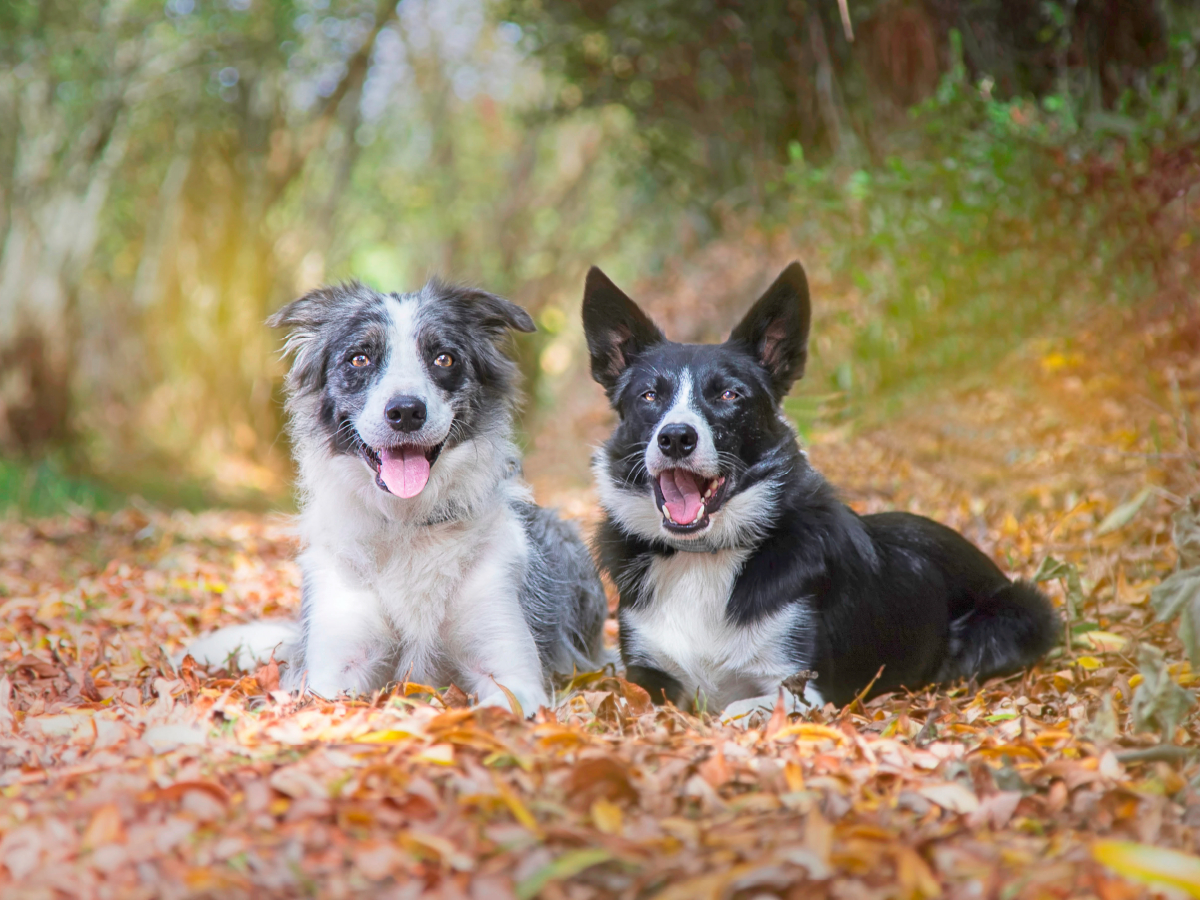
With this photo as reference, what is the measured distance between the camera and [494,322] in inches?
172

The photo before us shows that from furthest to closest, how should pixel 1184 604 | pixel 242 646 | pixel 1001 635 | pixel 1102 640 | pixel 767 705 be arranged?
pixel 242 646
pixel 1102 640
pixel 1001 635
pixel 767 705
pixel 1184 604

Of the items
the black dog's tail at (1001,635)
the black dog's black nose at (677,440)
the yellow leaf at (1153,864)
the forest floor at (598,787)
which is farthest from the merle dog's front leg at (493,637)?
the yellow leaf at (1153,864)

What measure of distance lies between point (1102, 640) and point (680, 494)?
79.3 inches

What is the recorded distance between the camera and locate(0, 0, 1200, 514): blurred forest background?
792cm

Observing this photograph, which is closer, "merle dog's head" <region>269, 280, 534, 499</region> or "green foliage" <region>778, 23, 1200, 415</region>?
"merle dog's head" <region>269, 280, 534, 499</region>

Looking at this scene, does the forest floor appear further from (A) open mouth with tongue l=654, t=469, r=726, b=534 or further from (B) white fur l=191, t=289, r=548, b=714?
(A) open mouth with tongue l=654, t=469, r=726, b=534

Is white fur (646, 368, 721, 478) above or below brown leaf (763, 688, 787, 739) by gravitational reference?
above

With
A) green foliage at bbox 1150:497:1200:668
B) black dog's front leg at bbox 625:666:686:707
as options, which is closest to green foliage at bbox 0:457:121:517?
black dog's front leg at bbox 625:666:686:707

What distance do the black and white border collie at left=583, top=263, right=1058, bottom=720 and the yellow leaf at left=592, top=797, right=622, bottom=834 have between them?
1203 mm

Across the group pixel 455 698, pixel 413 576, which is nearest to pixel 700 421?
pixel 413 576

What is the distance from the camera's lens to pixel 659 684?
396 cm

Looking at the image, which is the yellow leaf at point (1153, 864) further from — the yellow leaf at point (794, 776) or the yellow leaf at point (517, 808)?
the yellow leaf at point (517, 808)

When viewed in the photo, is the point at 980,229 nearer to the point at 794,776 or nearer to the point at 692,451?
the point at 692,451

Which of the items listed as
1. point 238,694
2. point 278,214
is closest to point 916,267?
point 238,694
